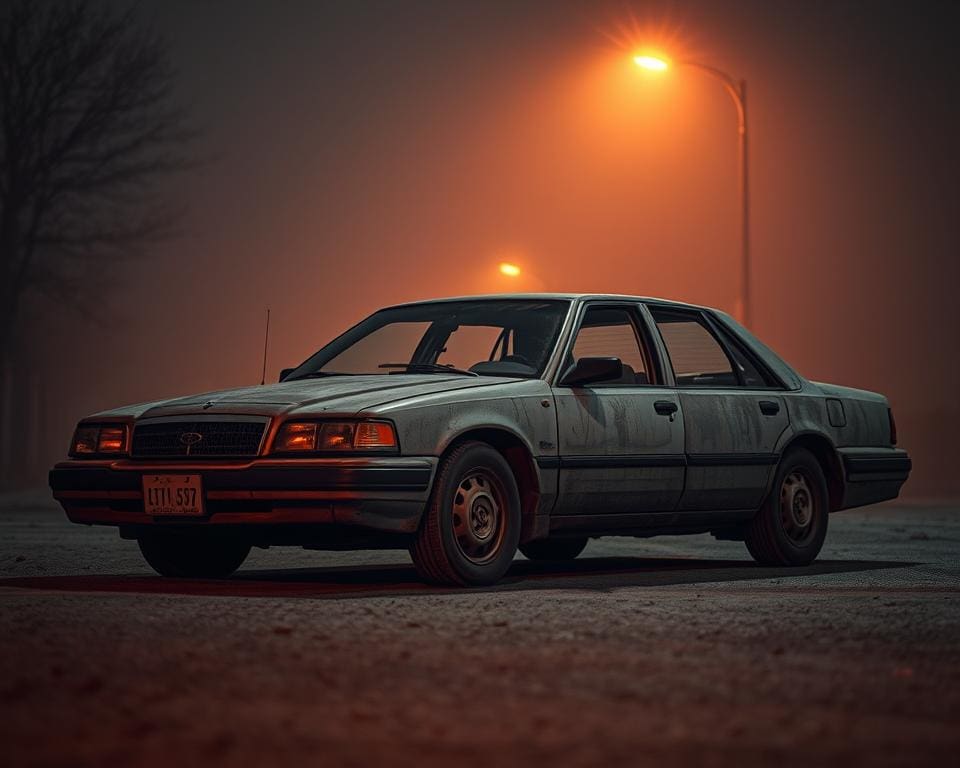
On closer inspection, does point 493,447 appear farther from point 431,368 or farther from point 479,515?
point 431,368

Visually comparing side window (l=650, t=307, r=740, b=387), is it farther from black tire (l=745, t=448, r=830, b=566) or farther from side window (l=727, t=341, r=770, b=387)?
black tire (l=745, t=448, r=830, b=566)

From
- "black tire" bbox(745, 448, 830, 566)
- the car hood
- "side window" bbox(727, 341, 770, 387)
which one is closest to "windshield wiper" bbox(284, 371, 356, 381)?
the car hood

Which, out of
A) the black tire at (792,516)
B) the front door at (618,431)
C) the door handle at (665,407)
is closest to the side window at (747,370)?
the black tire at (792,516)

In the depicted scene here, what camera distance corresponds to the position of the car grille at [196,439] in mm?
8562

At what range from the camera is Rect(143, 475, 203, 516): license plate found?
28.1 feet

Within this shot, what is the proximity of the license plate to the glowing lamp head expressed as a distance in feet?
66.5

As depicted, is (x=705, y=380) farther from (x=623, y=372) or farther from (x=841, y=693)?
(x=841, y=693)

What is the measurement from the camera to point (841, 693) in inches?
212

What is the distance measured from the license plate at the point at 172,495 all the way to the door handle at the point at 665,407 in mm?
2735

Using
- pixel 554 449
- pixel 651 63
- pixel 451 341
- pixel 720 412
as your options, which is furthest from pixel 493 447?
pixel 651 63

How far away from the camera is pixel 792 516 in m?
10.9

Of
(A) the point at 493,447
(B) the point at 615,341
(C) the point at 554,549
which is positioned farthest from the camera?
(C) the point at 554,549

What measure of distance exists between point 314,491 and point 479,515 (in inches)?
37.4

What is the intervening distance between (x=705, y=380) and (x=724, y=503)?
836mm
